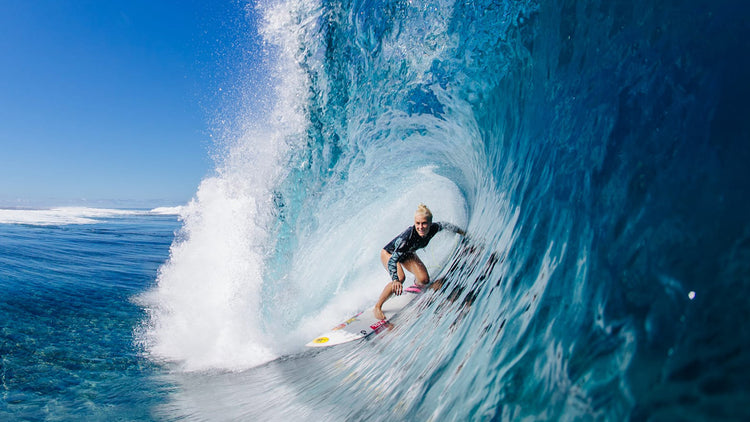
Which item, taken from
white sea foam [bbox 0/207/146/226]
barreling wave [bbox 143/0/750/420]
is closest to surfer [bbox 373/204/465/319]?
barreling wave [bbox 143/0/750/420]

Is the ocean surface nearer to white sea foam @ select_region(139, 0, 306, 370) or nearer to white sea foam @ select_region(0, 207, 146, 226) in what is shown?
white sea foam @ select_region(139, 0, 306, 370)

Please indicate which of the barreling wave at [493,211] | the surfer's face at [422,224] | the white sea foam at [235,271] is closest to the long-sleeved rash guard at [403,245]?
the surfer's face at [422,224]

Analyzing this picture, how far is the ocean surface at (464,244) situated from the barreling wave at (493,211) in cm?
2

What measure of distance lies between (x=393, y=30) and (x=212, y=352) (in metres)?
5.56

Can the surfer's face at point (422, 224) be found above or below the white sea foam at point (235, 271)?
below

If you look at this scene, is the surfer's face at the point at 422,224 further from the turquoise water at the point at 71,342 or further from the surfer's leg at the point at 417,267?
the turquoise water at the point at 71,342

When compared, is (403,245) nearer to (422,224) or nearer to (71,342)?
(422,224)

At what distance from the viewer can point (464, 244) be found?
6.01 meters

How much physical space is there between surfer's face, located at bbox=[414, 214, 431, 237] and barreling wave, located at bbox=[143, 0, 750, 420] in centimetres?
70

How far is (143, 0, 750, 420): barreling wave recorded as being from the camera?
1.52 meters

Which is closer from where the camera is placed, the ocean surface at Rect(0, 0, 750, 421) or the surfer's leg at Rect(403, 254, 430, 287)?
the ocean surface at Rect(0, 0, 750, 421)

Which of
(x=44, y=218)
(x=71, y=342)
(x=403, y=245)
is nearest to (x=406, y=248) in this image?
(x=403, y=245)

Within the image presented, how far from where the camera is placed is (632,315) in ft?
5.19

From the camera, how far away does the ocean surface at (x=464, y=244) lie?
1.51m
